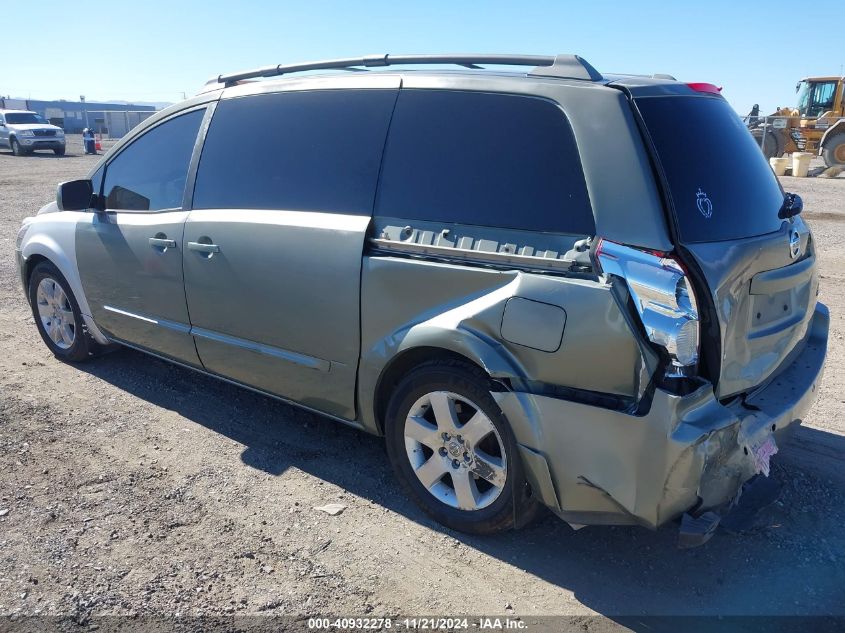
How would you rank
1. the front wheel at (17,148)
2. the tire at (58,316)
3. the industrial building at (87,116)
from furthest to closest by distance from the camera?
the industrial building at (87,116) < the front wheel at (17,148) < the tire at (58,316)

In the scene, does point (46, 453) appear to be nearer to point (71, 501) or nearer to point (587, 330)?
point (71, 501)

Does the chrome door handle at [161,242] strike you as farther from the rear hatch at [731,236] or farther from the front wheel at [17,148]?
the front wheel at [17,148]

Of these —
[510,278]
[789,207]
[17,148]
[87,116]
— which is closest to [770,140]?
[789,207]

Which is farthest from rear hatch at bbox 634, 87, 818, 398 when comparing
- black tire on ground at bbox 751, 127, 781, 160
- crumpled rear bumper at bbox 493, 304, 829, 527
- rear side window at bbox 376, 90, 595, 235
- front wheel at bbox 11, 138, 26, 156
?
front wheel at bbox 11, 138, 26, 156

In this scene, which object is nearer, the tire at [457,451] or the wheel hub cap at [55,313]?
the tire at [457,451]

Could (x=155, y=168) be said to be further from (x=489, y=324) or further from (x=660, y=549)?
(x=660, y=549)

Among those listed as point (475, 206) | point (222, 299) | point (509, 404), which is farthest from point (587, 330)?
point (222, 299)

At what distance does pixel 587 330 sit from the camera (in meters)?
2.66

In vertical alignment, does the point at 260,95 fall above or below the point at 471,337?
above

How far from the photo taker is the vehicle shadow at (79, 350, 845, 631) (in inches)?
112

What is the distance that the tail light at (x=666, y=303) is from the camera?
2.55 meters

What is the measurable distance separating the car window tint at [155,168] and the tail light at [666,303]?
112 inches

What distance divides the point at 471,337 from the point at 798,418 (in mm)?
1520

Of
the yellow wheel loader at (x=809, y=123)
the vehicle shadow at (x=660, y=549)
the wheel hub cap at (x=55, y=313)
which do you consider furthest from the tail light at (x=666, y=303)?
the yellow wheel loader at (x=809, y=123)
